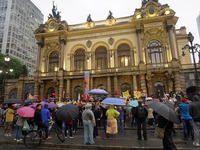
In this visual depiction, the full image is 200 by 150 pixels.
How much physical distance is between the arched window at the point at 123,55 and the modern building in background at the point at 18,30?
49420 mm

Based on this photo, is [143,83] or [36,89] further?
[36,89]

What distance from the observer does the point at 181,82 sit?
2142 cm

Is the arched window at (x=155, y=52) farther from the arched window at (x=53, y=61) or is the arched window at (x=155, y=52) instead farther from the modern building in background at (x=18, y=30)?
the modern building in background at (x=18, y=30)

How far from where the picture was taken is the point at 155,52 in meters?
23.8

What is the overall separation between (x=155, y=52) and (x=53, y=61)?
A: 18335 mm

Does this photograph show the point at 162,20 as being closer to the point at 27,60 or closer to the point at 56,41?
the point at 56,41

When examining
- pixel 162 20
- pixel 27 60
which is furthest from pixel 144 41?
pixel 27 60

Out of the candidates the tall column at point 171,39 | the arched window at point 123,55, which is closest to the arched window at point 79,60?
the arched window at point 123,55

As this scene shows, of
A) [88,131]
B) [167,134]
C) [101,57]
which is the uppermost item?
[101,57]

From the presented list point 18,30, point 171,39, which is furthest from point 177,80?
point 18,30

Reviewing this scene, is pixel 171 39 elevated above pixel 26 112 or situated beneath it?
elevated above

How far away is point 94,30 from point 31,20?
198 feet

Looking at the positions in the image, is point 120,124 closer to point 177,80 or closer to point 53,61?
point 177,80

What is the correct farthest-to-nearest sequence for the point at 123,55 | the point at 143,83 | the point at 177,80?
1. the point at 123,55
2. the point at 143,83
3. the point at 177,80
